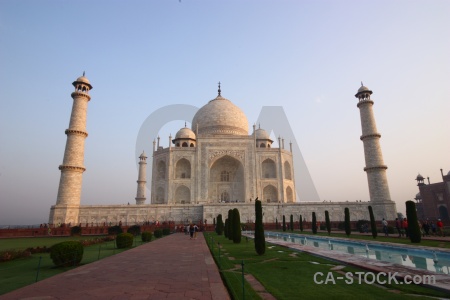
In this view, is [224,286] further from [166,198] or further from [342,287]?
[166,198]

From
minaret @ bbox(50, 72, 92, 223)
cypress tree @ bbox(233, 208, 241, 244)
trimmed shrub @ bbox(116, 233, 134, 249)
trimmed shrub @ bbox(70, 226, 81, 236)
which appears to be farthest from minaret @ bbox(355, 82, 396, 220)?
minaret @ bbox(50, 72, 92, 223)

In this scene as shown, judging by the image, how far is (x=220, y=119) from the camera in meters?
35.3

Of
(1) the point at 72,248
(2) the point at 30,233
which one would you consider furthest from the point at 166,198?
(1) the point at 72,248

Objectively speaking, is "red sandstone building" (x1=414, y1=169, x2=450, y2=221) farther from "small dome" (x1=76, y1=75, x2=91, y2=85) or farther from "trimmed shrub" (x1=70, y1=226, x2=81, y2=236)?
"small dome" (x1=76, y1=75, x2=91, y2=85)

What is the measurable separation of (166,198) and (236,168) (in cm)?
872

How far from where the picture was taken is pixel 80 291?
14.5 feet

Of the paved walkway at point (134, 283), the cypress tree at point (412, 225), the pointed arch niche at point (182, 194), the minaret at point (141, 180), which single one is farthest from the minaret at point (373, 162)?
the minaret at point (141, 180)

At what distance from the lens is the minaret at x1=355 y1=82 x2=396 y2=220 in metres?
25.1

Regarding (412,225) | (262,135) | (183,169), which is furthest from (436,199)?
(183,169)

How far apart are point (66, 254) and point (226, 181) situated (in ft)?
83.4

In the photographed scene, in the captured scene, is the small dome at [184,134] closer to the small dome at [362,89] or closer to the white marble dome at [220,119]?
the white marble dome at [220,119]

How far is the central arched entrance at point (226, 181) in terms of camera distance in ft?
102

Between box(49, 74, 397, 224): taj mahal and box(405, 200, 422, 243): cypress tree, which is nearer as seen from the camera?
box(405, 200, 422, 243): cypress tree

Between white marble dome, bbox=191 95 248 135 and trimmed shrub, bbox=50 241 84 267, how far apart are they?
27.6m
